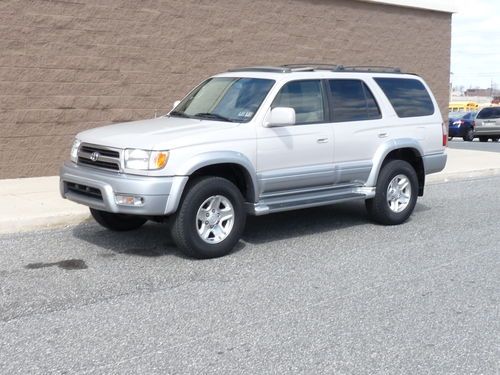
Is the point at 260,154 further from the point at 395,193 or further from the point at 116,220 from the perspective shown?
the point at 395,193

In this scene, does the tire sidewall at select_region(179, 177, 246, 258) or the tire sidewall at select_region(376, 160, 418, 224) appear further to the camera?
the tire sidewall at select_region(376, 160, 418, 224)

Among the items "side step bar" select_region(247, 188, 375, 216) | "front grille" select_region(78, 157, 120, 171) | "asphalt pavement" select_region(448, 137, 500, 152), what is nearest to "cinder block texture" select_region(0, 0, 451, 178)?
"front grille" select_region(78, 157, 120, 171)

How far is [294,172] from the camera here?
7.52 meters

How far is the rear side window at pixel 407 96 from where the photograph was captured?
8.90 m

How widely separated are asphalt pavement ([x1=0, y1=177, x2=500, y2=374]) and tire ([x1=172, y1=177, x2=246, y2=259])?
0.62 ft

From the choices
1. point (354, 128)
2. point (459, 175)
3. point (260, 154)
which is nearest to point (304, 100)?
point (354, 128)

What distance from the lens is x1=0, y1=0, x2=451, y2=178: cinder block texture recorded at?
11312 mm

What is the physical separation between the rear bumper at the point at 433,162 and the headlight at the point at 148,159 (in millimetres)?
4139

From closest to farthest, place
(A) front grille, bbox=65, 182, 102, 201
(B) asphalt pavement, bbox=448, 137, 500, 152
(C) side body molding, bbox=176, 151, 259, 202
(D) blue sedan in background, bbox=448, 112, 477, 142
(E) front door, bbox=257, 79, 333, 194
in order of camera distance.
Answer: (C) side body molding, bbox=176, 151, 259, 202 < (A) front grille, bbox=65, 182, 102, 201 < (E) front door, bbox=257, 79, 333, 194 < (B) asphalt pavement, bbox=448, 137, 500, 152 < (D) blue sedan in background, bbox=448, 112, 477, 142

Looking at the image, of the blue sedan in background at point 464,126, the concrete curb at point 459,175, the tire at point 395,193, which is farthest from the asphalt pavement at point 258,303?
the blue sedan in background at point 464,126

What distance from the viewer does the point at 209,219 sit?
6.90 metres

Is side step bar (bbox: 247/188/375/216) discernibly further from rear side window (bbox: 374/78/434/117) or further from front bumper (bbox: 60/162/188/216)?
rear side window (bbox: 374/78/434/117)

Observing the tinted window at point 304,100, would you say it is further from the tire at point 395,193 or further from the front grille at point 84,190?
the front grille at point 84,190

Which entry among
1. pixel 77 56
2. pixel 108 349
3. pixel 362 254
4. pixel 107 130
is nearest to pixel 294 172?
pixel 362 254
